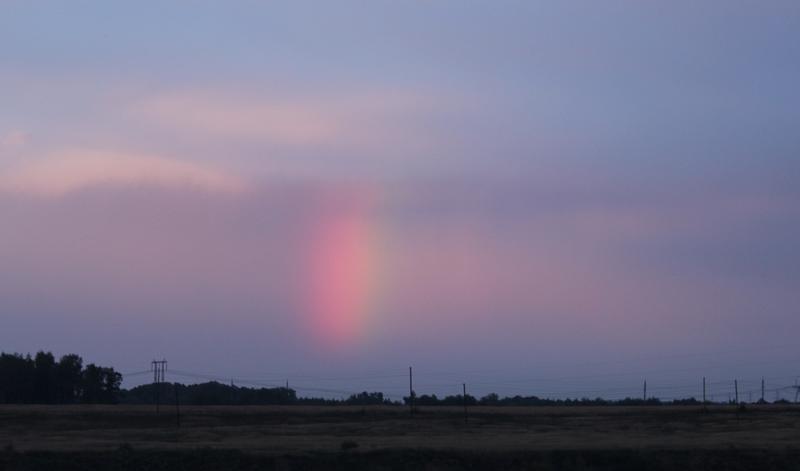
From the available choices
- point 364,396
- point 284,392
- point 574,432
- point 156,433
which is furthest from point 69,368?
point 574,432

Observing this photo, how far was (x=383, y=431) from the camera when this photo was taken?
5200 centimetres

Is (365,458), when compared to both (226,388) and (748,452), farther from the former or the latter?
(226,388)

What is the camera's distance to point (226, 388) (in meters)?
175

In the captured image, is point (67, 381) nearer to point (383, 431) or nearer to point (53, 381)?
point (53, 381)

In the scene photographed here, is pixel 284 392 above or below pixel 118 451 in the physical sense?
below

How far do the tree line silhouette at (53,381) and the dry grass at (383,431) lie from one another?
164ft

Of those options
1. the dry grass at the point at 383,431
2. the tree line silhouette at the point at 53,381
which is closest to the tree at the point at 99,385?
the tree line silhouette at the point at 53,381

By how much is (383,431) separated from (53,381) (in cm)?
9075

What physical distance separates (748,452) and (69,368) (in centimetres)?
11598

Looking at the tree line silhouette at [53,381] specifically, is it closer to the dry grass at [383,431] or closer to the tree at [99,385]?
the tree at [99,385]

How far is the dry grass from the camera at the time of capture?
36281 mm

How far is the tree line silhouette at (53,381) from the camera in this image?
117500 millimetres

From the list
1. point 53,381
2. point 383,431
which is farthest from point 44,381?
point 383,431

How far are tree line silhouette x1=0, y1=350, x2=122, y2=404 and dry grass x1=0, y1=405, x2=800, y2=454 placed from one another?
50.0 m
